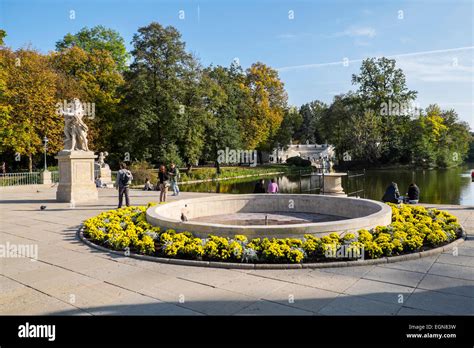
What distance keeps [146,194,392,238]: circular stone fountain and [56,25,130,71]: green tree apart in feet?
128

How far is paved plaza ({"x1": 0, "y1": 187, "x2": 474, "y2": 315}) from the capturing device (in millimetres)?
5555

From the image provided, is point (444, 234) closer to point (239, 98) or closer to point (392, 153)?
point (239, 98)

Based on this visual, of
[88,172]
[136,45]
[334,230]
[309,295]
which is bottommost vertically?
[309,295]

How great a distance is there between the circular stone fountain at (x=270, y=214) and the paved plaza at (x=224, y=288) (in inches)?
51.4

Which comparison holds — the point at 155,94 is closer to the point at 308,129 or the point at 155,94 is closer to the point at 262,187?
the point at 262,187

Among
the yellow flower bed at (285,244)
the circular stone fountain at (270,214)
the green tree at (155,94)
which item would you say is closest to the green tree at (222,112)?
the green tree at (155,94)

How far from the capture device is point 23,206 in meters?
17.7

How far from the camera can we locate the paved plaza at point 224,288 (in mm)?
5555

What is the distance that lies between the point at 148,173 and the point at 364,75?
41.0 meters

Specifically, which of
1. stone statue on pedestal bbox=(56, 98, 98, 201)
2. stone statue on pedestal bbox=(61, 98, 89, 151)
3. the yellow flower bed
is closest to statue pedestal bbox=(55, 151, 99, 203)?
stone statue on pedestal bbox=(56, 98, 98, 201)

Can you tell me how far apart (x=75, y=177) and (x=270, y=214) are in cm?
1043

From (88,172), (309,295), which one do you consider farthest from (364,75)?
(309,295)

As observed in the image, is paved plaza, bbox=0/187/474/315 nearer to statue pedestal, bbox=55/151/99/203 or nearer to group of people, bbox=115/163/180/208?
group of people, bbox=115/163/180/208

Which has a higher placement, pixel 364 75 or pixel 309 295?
pixel 364 75
